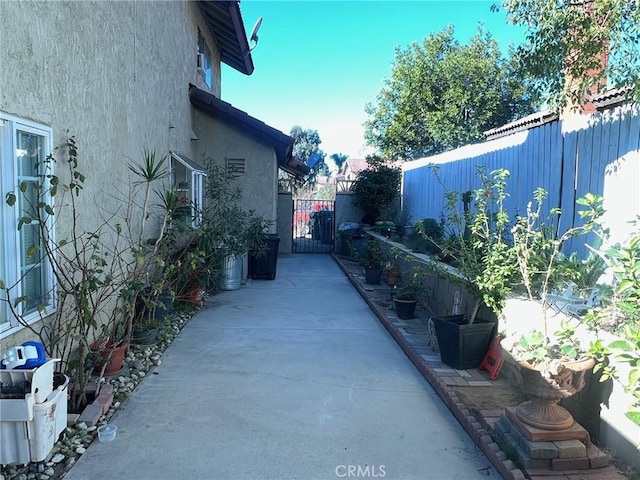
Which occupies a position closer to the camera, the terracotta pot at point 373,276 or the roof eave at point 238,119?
the terracotta pot at point 373,276

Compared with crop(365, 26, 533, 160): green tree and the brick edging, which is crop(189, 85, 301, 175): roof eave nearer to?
the brick edging

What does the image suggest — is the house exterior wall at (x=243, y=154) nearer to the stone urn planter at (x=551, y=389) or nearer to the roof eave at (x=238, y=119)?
the roof eave at (x=238, y=119)

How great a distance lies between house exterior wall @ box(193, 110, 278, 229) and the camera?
1141 cm

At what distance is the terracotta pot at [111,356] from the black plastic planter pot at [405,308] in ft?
13.6

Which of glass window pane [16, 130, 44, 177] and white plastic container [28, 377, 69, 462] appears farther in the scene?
glass window pane [16, 130, 44, 177]

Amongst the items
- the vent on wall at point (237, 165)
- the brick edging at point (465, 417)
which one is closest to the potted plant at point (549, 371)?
the brick edging at point (465, 417)

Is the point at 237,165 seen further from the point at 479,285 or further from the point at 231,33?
the point at 479,285

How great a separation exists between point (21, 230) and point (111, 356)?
5.10 ft

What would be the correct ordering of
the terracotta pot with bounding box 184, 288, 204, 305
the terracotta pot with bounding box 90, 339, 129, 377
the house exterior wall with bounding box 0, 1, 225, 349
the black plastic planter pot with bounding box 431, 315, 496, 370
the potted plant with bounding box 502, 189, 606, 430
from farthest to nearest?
1. the terracotta pot with bounding box 184, 288, 204, 305
2. the black plastic planter pot with bounding box 431, 315, 496, 370
3. the terracotta pot with bounding box 90, 339, 129, 377
4. the house exterior wall with bounding box 0, 1, 225, 349
5. the potted plant with bounding box 502, 189, 606, 430

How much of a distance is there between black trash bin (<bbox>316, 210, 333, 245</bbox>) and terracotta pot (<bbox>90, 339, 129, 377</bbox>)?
500 inches

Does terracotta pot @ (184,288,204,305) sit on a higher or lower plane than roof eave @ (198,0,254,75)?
lower

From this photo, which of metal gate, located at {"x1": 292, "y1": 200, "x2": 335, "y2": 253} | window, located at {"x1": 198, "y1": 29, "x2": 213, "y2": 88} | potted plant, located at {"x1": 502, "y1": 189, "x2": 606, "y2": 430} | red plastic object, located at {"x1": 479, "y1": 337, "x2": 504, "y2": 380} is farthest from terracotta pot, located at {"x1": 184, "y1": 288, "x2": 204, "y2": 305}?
metal gate, located at {"x1": 292, "y1": 200, "x2": 335, "y2": 253}

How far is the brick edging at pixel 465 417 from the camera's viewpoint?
3.23 m

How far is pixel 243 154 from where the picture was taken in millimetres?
11500
